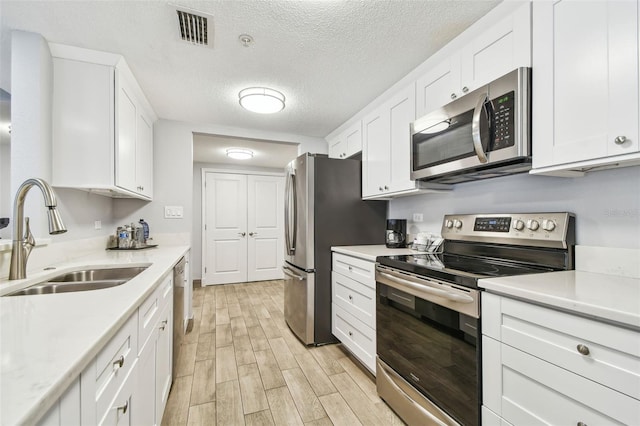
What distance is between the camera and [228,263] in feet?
17.0

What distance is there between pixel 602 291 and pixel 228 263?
5.05m

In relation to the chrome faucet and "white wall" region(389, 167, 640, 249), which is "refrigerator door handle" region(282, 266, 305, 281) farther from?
the chrome faucet

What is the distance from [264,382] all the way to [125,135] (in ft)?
7.03

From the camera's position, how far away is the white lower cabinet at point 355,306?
Answer: 2.00 metres

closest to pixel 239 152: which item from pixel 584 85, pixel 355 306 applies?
pixel 355 306

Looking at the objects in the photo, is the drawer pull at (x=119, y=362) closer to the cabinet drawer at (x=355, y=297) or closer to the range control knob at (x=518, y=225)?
the cabinet drawer at (x=355, y=297)

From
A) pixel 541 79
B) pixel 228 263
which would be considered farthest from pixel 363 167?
pixel 228 263

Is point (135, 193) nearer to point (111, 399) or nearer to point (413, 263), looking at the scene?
point (111, 399)

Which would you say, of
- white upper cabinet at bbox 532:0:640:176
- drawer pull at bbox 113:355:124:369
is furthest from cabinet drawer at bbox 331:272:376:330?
drawer pull at bbox 113:355:124:369

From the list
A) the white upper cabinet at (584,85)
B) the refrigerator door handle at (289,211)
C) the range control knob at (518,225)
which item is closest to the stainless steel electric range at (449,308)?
the range control knob at (518,225)

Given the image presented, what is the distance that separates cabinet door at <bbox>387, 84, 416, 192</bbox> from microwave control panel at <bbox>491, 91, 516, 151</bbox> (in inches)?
28.0

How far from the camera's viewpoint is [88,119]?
1.92 metres

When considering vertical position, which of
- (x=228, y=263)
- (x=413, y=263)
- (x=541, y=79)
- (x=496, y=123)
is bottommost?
(x=228, y=263)

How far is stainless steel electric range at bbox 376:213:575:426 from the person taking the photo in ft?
3.99
